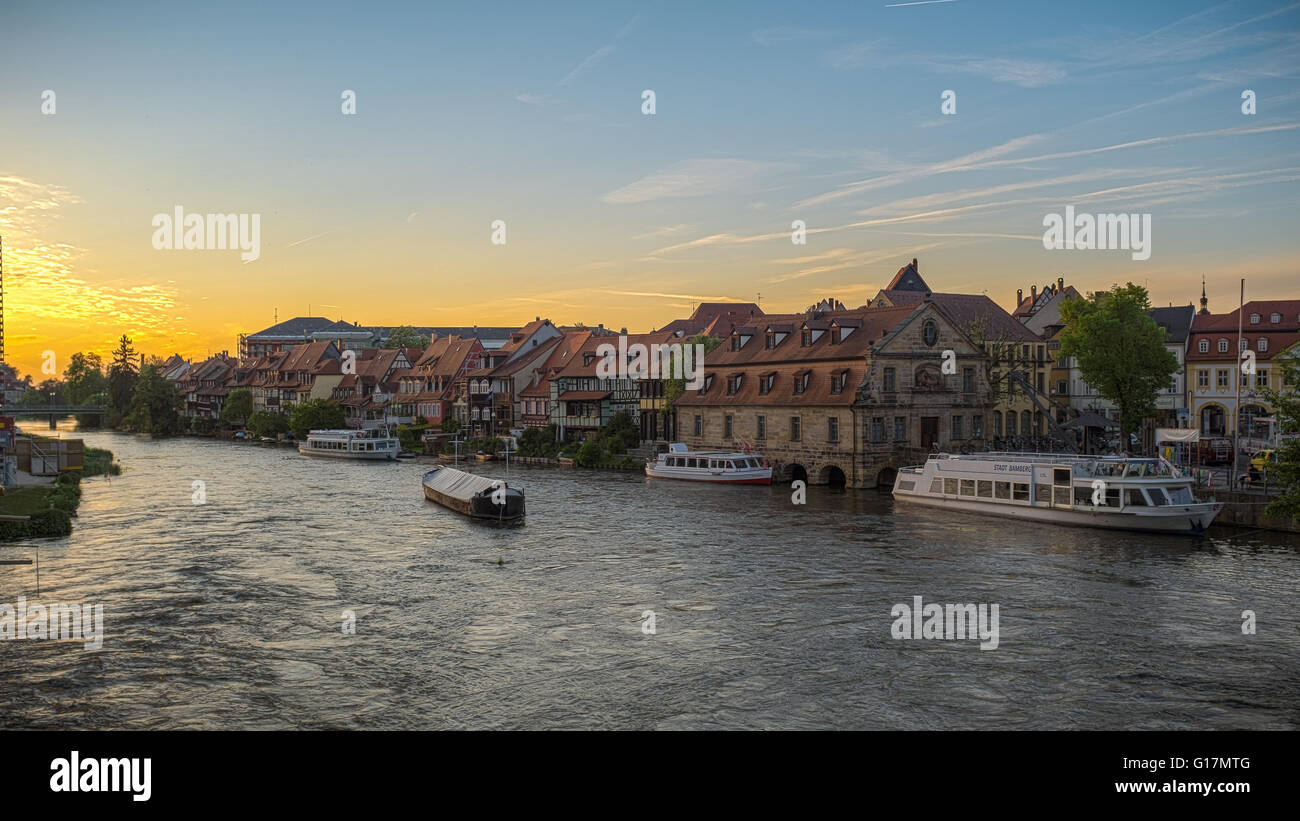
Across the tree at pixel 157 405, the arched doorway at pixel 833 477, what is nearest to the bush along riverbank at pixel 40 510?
the arched doorway at pixel 833 477

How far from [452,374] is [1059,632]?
96.4m

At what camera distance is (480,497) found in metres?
52.0

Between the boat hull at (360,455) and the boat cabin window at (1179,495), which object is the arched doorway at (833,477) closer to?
the boat cabin window at (1179,495)

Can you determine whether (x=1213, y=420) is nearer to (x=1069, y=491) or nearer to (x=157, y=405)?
(x=1069, y=491)

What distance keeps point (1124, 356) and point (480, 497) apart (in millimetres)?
42431

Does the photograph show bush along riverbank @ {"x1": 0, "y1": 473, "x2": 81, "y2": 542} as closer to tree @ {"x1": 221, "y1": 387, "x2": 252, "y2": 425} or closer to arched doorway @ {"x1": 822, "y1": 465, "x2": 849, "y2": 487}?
arched doorway @ {"x1": 822, "y1": 465, "x2": 849, "y2": 487}

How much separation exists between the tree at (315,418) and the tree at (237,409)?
1305 inches

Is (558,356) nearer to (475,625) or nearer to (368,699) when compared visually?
(475,625)

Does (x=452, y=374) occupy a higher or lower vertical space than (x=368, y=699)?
higher

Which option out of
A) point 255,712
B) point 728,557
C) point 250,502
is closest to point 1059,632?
point 728,557

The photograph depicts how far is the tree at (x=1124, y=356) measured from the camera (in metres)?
64.2

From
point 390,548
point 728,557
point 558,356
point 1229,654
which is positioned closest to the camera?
point 1229,654

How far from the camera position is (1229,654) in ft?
82.3
